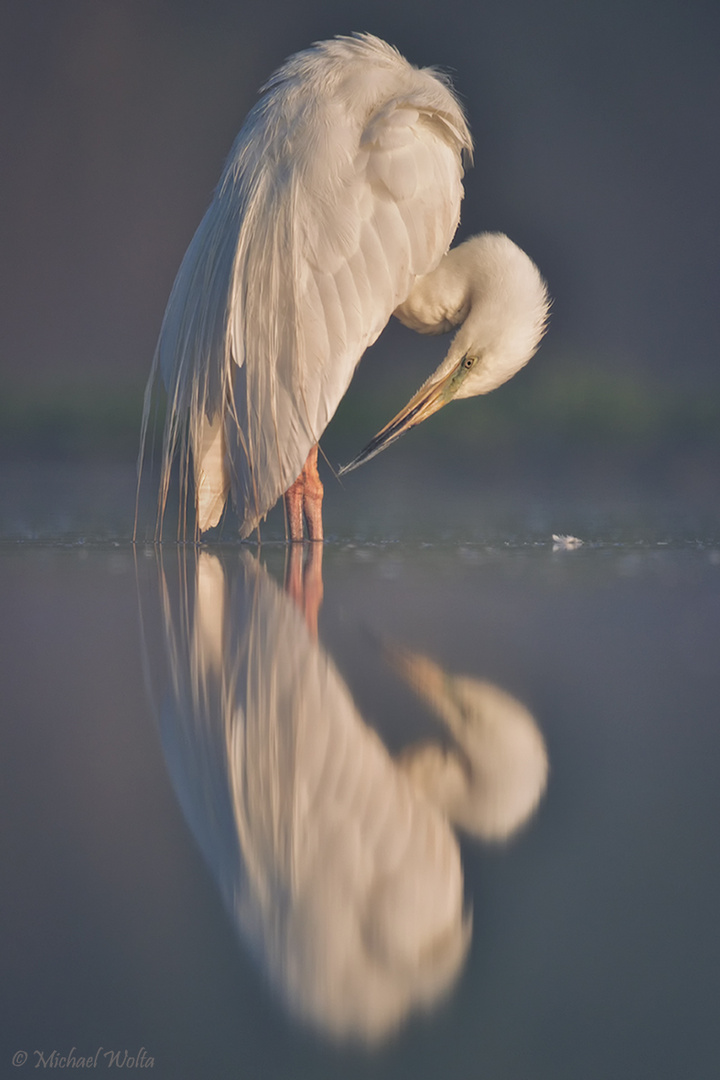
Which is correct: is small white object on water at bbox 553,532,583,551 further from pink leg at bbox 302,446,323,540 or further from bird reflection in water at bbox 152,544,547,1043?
bird reflection in water at bbox 152,544,547,1043

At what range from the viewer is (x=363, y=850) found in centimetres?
34

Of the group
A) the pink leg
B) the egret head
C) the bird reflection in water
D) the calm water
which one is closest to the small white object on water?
the egret head

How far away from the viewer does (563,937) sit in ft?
0.92

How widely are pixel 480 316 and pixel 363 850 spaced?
1.44 metres

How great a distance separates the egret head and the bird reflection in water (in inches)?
43.1

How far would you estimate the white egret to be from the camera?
1.45 meters

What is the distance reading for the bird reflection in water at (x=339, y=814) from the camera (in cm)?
28

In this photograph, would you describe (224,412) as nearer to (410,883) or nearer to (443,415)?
(410,883)

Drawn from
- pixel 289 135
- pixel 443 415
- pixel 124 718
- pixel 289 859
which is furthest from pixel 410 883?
pixel 443 415

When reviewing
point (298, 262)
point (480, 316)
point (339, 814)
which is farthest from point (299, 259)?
point (339, 814)

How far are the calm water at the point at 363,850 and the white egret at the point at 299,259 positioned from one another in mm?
715

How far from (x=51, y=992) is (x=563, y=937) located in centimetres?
15

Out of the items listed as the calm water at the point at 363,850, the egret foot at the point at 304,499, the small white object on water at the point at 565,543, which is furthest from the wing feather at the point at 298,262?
the calm water at the point at 363,850

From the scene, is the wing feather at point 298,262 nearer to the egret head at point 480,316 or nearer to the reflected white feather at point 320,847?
the egret head at point 480,316
